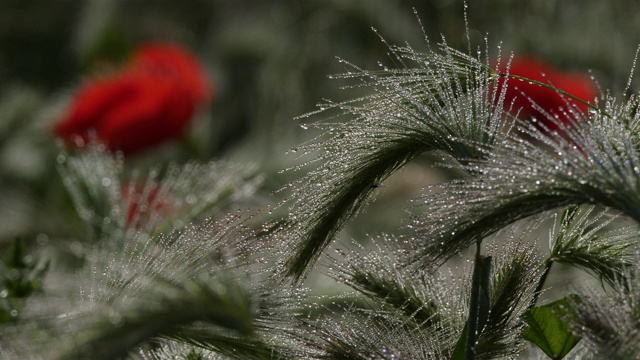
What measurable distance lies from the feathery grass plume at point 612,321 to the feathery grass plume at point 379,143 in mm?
176

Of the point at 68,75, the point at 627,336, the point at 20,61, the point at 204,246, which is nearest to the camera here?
the point at 627,336

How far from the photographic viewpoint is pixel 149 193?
62.4 inches

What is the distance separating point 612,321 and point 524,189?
0.11 metres

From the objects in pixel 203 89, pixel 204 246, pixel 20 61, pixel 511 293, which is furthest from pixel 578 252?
pixel 20 61

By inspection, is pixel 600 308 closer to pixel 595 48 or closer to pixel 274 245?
pixel 274 245

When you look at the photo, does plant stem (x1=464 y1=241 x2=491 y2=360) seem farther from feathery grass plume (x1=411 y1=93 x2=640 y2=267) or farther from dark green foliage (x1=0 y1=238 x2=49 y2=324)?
dark green foliage (x1=0 y1=238 x2=49 y2=324)

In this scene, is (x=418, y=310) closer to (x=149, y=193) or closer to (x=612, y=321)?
(x=612, y=321)

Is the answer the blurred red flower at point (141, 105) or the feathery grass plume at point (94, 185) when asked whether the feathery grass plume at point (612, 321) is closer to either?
the feathery grass plume at point (94, 185)

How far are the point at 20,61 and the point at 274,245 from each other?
26.4 ft

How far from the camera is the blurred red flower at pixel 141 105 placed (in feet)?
13.5

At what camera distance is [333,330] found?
3.11 ft

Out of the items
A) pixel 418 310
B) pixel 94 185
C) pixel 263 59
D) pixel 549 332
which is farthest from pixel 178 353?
pixel 263 59

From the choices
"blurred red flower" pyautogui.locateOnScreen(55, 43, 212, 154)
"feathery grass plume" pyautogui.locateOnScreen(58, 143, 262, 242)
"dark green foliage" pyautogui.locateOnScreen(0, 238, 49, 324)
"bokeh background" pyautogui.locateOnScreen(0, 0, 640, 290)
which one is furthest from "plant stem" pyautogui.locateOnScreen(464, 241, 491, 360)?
"blurred red flower" pyautogui.locateOnScreen(55, 43, 212, 154)

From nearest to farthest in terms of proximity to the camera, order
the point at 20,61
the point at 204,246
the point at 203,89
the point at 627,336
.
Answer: the point at 627,336 < the point at 204,246 < the point at 203,89 < the point at 20,61
